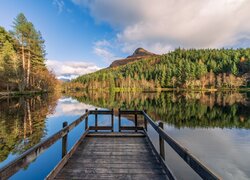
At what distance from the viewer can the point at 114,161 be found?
6.35m

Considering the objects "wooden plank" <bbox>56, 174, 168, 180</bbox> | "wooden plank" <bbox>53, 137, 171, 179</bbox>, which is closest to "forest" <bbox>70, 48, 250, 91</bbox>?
"wooden plank" <bbox>53, 137, 171, 179</bbox>

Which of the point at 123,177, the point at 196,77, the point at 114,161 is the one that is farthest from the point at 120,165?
the point at 196,77

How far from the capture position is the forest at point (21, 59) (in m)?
43.5

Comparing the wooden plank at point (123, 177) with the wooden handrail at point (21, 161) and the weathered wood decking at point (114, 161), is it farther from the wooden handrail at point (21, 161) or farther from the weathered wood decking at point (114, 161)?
→ the wooden handrail at point (21, 161)

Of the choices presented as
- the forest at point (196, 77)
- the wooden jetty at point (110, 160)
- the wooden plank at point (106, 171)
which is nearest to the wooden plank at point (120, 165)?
the wooden jetty at point (110, 160)

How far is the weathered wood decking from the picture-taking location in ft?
17.2

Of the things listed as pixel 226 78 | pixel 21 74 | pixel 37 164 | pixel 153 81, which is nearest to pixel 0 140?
pixel 37 164

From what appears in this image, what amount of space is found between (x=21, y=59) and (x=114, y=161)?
54.3m

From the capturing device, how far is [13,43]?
187ft

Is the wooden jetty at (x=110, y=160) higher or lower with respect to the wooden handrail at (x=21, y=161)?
lower

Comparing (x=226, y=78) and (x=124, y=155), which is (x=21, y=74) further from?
(x=226, y=78)

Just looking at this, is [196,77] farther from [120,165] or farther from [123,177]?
[123,177]

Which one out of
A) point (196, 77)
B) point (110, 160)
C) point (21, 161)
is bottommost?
point (110, 160)

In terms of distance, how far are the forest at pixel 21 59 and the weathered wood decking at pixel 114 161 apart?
→ 42341 mm
